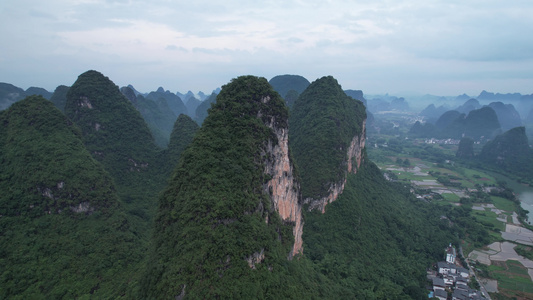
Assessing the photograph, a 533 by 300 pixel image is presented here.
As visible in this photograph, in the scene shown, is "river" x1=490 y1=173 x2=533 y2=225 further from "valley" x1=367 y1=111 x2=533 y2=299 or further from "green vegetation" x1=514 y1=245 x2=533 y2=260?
"green vegetation" x1=514 y1=245 x2=533 y2=260

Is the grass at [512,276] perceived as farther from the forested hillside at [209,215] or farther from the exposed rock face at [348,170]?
the exposed rock face at [348,170]

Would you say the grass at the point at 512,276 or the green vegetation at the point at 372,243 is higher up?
the green vegetation at the point at 372,243

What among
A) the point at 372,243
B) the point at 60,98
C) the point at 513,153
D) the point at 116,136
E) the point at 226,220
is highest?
the point at 60,98

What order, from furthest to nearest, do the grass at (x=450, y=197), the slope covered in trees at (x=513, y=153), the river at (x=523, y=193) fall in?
the slope covered in trees at (x=513, y=153)
the grass at (x=450, y=197)
the river at (x=523, y=193)

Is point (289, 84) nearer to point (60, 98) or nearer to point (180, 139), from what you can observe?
point (60, 98)

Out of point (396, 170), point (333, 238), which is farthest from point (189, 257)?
point (396, 170)

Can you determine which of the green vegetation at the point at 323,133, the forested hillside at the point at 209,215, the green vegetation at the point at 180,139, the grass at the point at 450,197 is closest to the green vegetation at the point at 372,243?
the forested hillside at the point at 209,215

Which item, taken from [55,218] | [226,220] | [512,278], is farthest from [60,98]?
[512,278]
